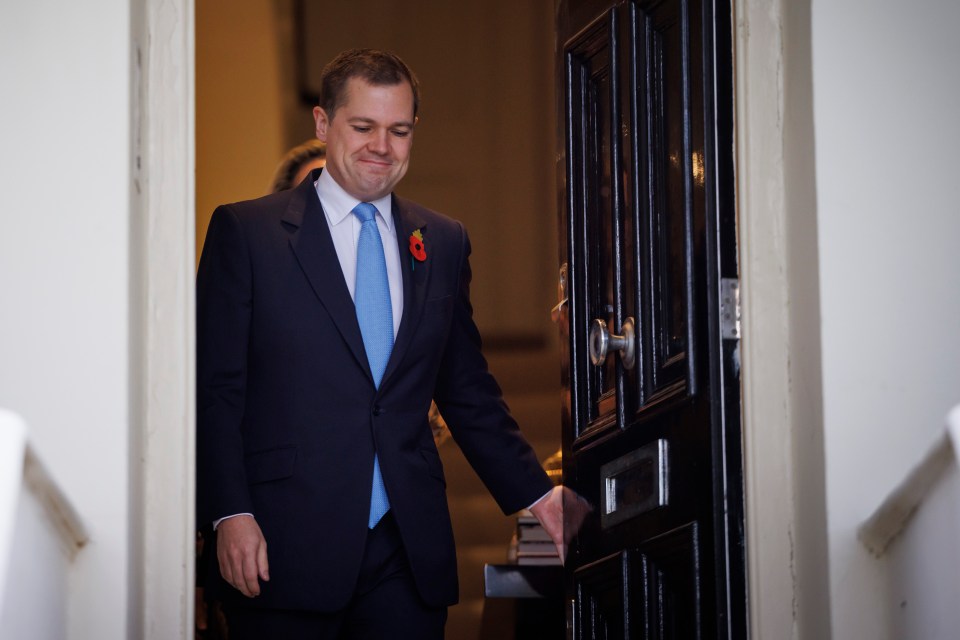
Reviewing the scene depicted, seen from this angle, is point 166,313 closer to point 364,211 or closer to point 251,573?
point 251,573

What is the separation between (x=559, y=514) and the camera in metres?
3.15

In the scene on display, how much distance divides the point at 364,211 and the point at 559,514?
2.82 feet

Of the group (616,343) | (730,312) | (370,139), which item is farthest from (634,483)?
(370,139)

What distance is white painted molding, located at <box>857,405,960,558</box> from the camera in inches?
69.0

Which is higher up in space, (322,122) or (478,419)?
(322,122)

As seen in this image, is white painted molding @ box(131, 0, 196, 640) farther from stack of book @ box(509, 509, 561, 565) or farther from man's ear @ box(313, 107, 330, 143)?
stack of book @ box(509, 509, 561, 565)

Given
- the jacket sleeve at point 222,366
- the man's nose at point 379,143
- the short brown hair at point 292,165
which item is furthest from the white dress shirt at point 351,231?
the short brown hair at point 292,165

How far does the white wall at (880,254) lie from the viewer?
84.4 inches

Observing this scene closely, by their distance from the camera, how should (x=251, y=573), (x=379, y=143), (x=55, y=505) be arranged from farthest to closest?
(x=379, y=143) → (x=251, y=573) → (x=55, y=505)

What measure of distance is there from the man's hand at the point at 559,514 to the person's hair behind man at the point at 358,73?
0.96 meters

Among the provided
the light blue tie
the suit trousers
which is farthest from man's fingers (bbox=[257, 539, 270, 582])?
the light blue tie

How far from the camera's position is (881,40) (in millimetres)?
2232

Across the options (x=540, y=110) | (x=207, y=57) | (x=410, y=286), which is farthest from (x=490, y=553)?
(x=410, y=286)

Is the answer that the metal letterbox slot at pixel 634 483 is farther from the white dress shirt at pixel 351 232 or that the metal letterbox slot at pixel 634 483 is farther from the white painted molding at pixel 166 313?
the white painted molding at pixel 166 313
